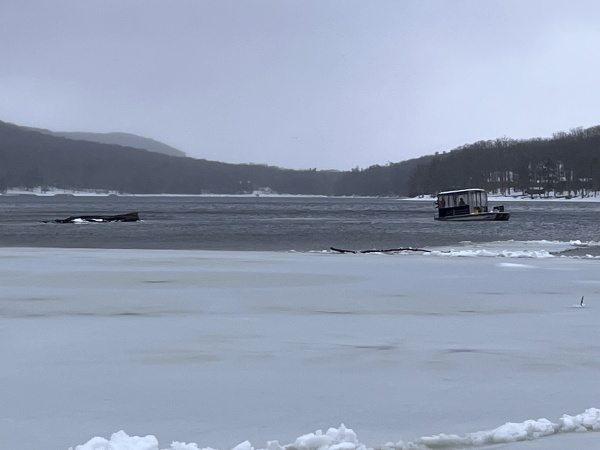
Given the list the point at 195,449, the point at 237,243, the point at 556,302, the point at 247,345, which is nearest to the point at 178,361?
the point at 247,345

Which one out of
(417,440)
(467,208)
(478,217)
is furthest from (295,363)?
(467,208)

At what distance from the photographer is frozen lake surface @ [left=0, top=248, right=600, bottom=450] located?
22.6ft

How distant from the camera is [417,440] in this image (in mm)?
6602

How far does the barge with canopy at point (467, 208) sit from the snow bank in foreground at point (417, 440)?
66.8m

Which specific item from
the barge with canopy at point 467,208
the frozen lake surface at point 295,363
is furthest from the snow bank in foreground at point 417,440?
the barge with canopy at point 467,208

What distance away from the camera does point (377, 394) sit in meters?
8.00

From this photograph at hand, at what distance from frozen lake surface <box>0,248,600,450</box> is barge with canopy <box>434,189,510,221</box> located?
185ft

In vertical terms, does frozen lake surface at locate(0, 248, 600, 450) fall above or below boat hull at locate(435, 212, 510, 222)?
above

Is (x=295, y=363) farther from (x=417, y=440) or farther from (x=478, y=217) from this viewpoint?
(x=478, y=217)

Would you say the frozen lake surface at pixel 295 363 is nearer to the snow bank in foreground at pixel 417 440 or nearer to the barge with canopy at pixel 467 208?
the snow bank in foreground at pixel 417 440

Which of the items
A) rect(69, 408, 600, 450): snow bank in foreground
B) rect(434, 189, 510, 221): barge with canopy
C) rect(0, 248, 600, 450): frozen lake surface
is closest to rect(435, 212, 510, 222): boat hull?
rect(434, 189, 510, 221): barge with canopy

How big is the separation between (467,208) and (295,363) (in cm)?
6733

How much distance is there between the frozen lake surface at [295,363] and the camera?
6891 millimetres

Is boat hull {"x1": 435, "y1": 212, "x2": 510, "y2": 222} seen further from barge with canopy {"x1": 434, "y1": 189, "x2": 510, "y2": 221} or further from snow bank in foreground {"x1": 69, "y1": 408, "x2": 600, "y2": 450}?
snow bank in foreground {"x1": 69, "y1": 408, "x2": 600, "y2": 450}
